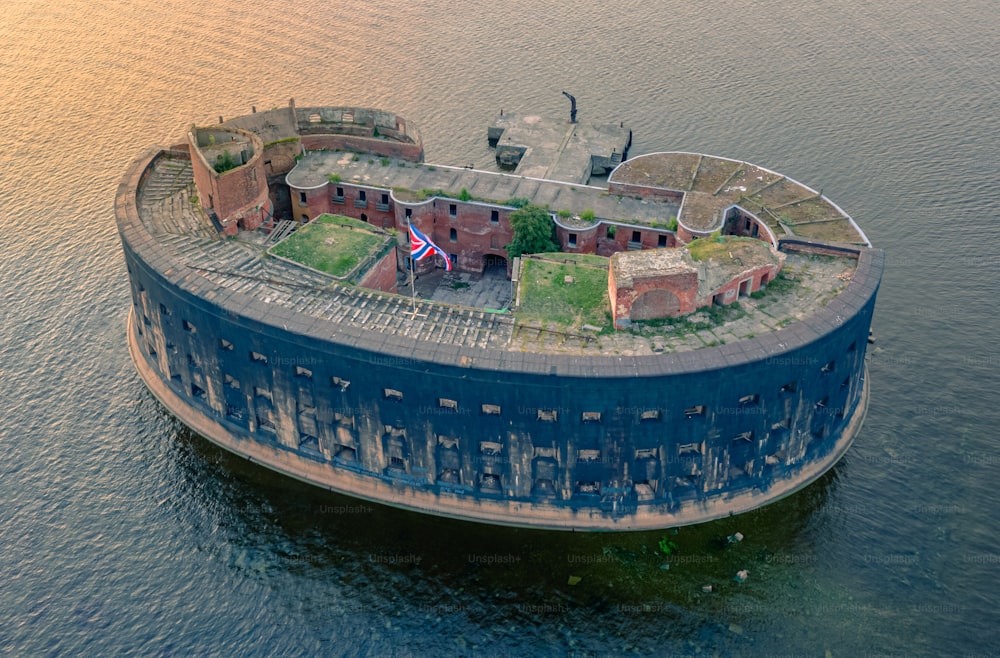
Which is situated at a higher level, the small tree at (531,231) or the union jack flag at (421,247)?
the union jack flag at (421,247)

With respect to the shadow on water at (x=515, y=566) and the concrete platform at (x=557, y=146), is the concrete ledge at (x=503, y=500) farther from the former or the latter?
the concrete platform at (x=557, y=146)

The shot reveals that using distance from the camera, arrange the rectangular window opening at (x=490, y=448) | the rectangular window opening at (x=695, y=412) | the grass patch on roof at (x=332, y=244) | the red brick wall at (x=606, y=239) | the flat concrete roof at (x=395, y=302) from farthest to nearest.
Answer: the red brick wall at (x=606, y=239)
the grass patch on roof at (x=332, y=244)
the rectangular window opening at (x=490, y=448)
the flat concrete roof at (x=395, y=302)
the rectangular window opening at (x=695, y=412)

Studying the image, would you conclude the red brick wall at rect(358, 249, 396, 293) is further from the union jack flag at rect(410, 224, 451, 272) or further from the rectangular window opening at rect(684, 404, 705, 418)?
the rectangular window opening at rect(684, 404, 705, 418)

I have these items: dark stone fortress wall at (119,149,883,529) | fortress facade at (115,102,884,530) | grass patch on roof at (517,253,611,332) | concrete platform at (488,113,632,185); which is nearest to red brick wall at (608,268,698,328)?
fortress facade at (115,102,884,530)

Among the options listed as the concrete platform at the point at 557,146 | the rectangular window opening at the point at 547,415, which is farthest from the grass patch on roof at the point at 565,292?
the concrete platform at the point at 557,146

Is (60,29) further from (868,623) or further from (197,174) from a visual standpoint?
(868,623)

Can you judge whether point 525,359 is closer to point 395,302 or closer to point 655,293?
point 655,293

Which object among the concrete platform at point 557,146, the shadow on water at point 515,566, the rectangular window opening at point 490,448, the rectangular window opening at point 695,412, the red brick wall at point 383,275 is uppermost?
the concrete platform at point 557,146
